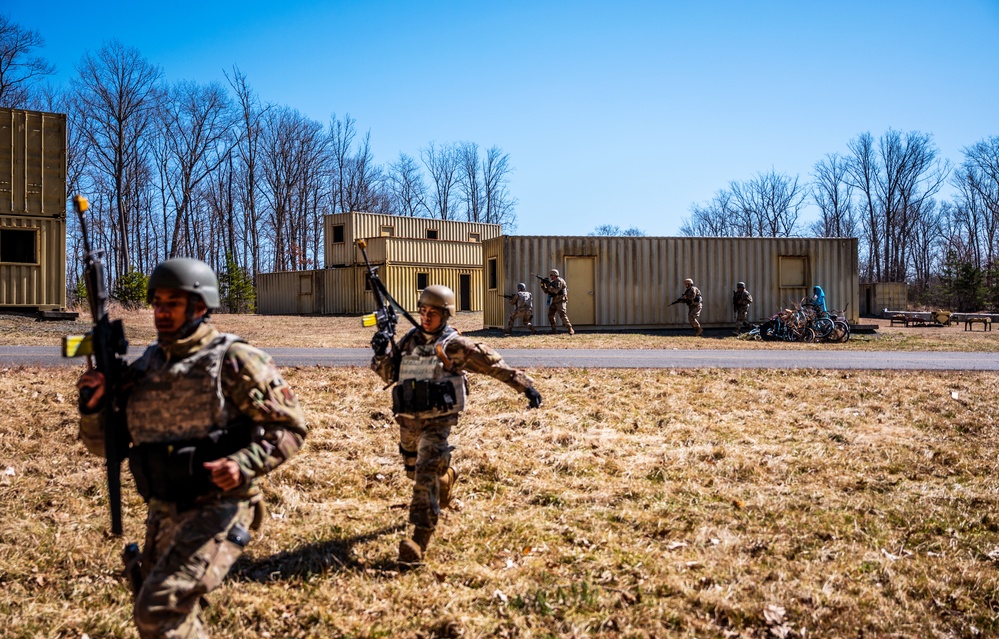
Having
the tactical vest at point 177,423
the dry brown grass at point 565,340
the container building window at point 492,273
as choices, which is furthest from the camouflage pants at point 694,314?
the tactical vest at point 177,423

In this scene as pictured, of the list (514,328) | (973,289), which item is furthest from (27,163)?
(973,289)

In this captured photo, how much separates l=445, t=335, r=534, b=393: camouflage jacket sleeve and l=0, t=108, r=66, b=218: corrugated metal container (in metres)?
18.7

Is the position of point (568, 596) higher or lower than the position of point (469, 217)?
lower

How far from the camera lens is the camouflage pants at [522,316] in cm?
2007

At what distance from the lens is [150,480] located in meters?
3.11

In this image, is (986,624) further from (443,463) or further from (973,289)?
(973,289)

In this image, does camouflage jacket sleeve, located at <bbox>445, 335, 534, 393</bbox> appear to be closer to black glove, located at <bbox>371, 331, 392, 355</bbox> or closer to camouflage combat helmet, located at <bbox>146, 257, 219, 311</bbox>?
black glove, located at <bbox>371, 331, 392, 355</bbox>

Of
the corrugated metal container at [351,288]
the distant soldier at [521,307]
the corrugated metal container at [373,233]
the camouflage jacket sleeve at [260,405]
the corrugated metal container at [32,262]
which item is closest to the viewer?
the camouflage jacket sleeve at [260,405]

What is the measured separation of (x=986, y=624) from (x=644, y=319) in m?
18.6

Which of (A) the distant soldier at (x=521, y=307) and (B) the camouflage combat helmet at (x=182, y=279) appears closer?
(B) the camouflage combat helmet at (x=182, y=279)

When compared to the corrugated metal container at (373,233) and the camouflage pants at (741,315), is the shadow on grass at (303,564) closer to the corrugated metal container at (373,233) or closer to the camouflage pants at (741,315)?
the camouflage pants at (741,315)

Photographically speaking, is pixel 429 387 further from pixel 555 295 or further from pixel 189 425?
pixel 555 295

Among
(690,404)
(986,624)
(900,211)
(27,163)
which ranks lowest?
(986,624)

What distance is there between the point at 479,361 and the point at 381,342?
671mm
